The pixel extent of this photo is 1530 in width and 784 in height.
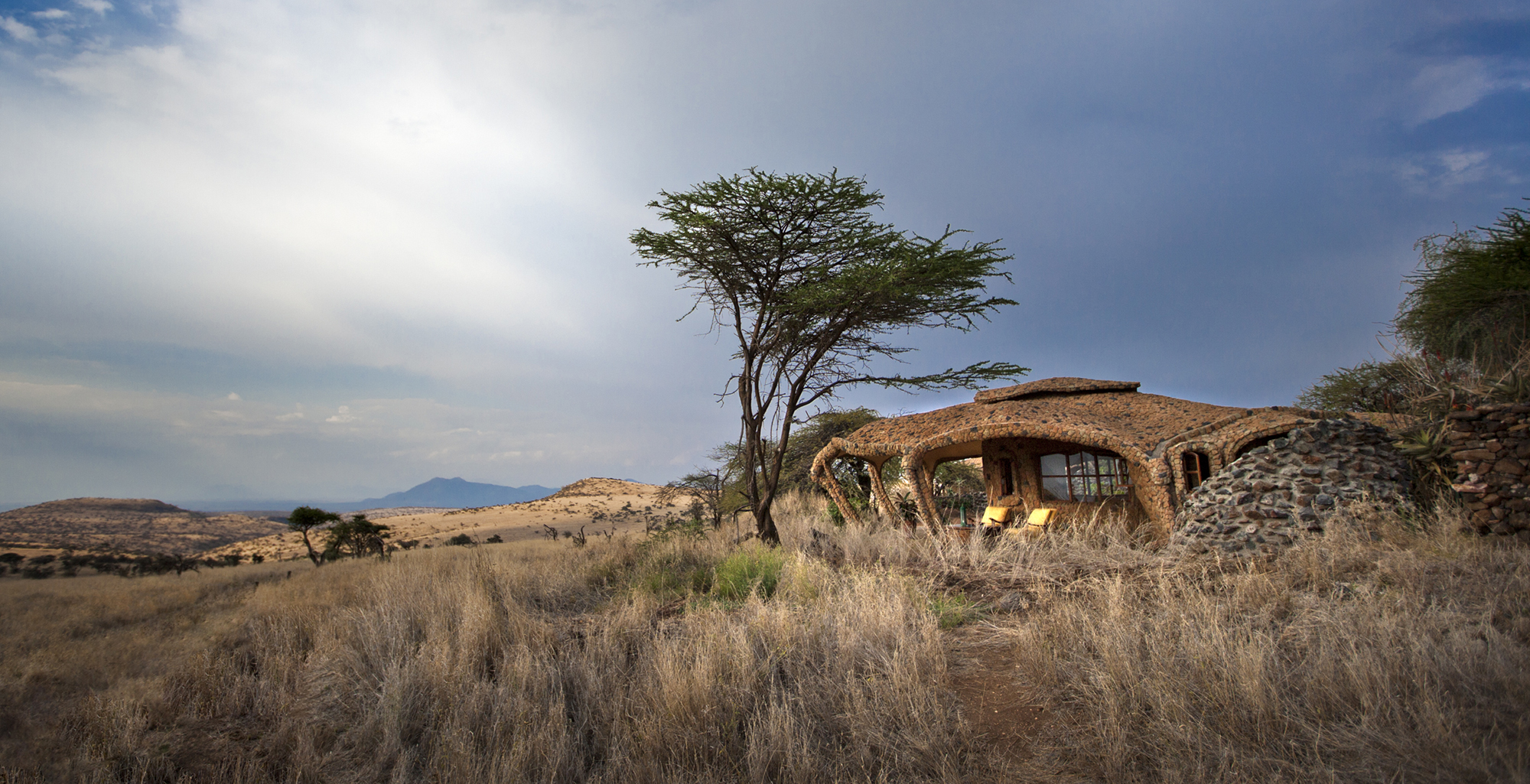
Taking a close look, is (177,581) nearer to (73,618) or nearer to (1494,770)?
(73,618)

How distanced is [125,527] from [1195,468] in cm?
6619

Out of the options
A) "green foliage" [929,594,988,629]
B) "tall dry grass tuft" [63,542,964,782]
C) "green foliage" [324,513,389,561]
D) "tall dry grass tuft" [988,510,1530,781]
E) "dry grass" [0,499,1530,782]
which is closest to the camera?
"tall dry grass tuft" [988,510,1530,781]

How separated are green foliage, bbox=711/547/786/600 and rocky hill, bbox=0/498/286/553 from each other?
36468 mm

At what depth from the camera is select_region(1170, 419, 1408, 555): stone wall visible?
24.4ft

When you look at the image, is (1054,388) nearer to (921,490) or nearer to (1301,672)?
(921,490)

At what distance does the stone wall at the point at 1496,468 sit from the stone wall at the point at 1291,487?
24.6 inches

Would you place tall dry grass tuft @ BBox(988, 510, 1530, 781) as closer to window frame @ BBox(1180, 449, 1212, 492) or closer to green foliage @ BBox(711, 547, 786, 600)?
window frame @ BBox(1180, 449, 1212, 492)

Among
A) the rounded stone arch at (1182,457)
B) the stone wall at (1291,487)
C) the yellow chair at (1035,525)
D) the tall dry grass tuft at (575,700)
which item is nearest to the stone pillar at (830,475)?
the yellow chair at (1035,525)

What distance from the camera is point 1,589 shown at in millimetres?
14516

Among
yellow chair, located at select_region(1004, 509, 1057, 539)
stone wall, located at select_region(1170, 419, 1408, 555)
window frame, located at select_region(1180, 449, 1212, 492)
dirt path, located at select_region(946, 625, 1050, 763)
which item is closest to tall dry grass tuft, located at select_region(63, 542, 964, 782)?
dirt path, located at select_region(946, 625, 1050, 763)

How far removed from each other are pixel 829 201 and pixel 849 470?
9.92m

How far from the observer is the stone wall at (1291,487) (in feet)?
24.4

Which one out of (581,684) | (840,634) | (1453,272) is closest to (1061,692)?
(840,634)

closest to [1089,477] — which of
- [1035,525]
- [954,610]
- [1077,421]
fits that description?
[1035,525]
